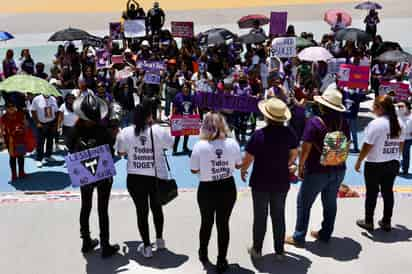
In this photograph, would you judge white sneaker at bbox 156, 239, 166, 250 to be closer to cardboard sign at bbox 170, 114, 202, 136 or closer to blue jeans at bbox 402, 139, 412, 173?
cardboard sign at bbox 170, 114, 202, 136

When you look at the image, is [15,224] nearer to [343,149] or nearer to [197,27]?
[343,149]

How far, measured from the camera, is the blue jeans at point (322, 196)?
673 cm

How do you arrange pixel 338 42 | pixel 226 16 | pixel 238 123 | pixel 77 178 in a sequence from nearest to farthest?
pixel 77 178, pixel 238 123, pixel 338 42, pixel 226 16

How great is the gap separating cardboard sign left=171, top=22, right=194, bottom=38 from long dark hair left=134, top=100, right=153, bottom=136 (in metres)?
10.4

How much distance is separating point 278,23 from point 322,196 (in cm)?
804

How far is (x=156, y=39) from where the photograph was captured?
1878 centimetres

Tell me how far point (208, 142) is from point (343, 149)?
5.10ft

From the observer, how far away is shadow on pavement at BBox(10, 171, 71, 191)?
1003cm

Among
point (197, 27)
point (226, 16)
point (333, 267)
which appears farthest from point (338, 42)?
point (226, 16)

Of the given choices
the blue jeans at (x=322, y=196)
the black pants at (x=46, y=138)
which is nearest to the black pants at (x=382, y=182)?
the blue jeans at (x=322, y=196)

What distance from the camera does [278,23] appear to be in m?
14.2

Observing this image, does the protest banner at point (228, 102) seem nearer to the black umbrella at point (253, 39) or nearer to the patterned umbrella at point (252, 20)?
the black umbrella at point (253, 39)

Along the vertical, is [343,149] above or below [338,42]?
below

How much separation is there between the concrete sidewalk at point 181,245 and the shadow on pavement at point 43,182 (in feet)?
4.79
